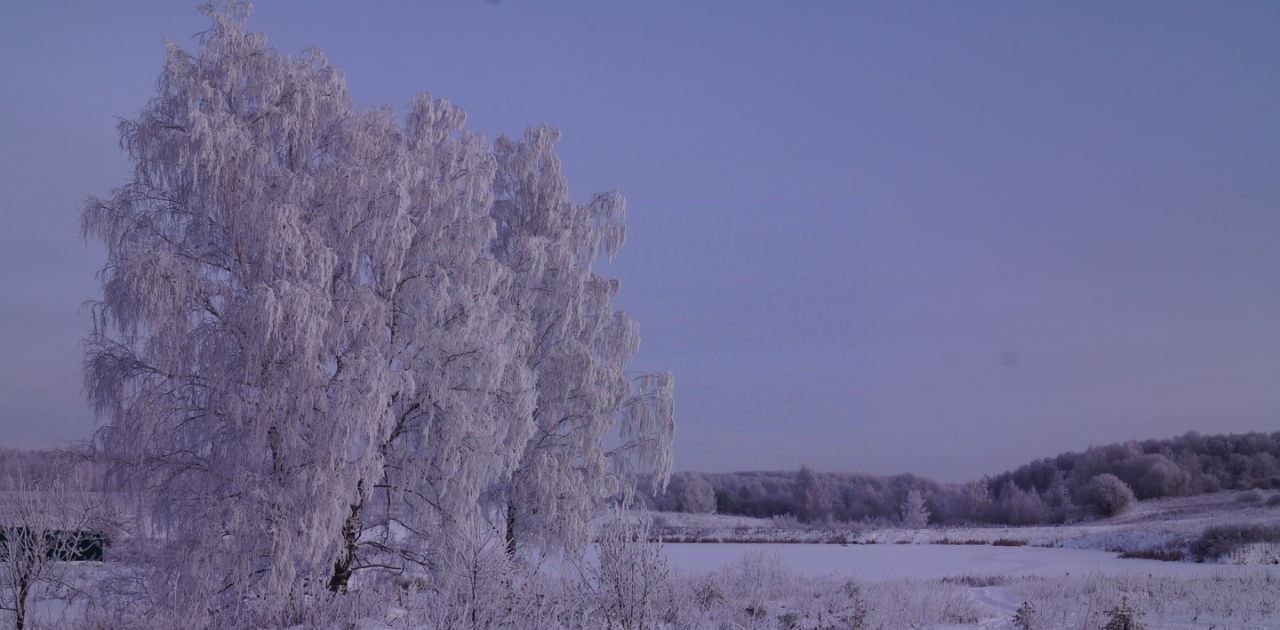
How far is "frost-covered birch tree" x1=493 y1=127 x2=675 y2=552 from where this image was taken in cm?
1688

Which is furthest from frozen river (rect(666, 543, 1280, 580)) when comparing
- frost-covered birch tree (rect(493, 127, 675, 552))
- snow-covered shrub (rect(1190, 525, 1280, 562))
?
frost-covered birch tree (rect(493, 127, 675, 552))

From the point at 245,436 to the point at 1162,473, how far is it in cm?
7740

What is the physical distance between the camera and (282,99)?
13.3 metres

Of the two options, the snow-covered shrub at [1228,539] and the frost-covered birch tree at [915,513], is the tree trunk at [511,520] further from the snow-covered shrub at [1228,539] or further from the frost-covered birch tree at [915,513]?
the frost-covered birch tree at [915,513]

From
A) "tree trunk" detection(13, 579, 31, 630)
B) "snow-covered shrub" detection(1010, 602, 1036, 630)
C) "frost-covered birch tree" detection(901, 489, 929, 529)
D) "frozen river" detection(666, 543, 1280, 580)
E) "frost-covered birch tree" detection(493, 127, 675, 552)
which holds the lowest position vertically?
"frost-covered birch tree" detection(901, 489, 929, 529)

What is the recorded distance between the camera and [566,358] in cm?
1733

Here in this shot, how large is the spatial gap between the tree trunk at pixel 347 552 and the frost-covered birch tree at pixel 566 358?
374 cm

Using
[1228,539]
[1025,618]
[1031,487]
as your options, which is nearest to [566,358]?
Answer: [1025,618]

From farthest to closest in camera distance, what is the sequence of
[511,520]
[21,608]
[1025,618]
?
[511,520] → [1025,618] → [21,608]

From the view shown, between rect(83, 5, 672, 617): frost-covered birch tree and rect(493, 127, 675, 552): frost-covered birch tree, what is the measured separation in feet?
6.75

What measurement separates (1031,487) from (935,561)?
59244mm

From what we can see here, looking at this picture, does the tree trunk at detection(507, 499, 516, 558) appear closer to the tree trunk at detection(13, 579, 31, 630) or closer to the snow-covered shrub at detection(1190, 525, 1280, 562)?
the tree trunk at detection(13, 579, 31, 630)

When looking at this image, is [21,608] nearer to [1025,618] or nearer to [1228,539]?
[1025,618]

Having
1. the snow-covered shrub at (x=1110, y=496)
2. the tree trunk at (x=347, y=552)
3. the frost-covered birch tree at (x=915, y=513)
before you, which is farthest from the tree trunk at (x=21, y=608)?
the frost-covered birch tree at (x=915, y=513)
